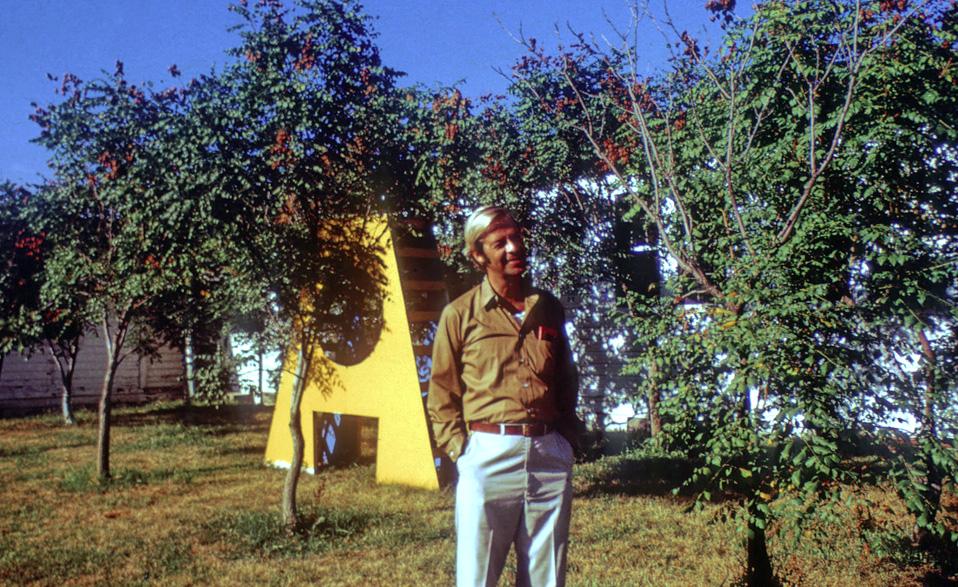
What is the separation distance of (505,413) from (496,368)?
0.21 m

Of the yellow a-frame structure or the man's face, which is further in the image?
the yellow a-frame structure

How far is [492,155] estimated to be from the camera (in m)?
9.60

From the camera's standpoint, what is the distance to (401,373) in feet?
31.9

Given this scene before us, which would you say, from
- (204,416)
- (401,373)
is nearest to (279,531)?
(401,373)

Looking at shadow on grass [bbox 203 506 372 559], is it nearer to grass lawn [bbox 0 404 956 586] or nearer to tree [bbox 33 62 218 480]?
grass lawn [bbox 0 404 956 586]

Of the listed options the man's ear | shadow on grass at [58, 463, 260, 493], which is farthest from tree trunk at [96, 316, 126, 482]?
the man's ear

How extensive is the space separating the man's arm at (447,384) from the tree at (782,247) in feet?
5.00

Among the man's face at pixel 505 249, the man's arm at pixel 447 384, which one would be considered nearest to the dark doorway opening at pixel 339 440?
the man's arm at pixel 447 384

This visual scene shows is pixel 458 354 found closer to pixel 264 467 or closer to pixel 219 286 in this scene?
pixel 219 286

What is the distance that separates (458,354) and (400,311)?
661 centimetres

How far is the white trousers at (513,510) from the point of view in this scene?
118 inches

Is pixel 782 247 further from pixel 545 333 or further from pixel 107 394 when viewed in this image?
pixel 107 394

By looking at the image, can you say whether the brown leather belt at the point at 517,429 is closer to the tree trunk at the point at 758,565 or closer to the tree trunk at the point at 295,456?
the tree trunk at the point at 758,565

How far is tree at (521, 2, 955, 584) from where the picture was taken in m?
3.84
